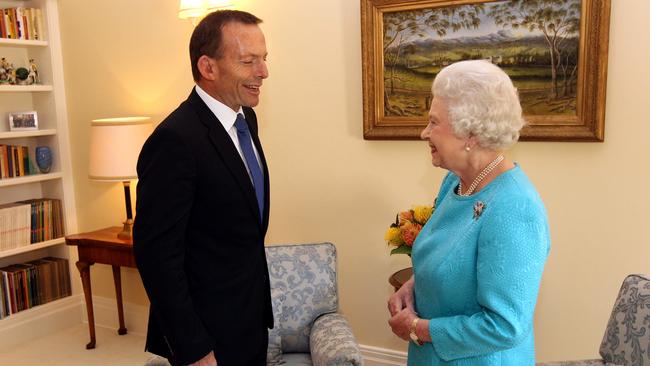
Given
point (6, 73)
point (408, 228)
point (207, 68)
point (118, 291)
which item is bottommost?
point (118, 291)

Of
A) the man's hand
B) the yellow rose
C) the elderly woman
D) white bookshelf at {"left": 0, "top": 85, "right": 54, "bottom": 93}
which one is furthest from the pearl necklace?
white bookshelf at {"left": 0, "top": 85, "right": 54, "bottom": 93}

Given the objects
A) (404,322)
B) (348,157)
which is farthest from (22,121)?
(404,322)

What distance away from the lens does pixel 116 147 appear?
348 centimetres

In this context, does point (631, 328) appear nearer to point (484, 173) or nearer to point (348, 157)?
point (484, 173)

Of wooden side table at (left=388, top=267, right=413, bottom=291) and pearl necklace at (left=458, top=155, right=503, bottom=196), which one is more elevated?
pearl necklace at (left=458, top=155, right=503, bottom=196)

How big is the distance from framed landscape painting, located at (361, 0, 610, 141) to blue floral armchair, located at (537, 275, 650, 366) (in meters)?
→ 0.80

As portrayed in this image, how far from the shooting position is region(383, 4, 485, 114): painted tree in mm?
2654

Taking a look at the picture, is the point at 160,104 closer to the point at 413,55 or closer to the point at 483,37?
the point at 413,55

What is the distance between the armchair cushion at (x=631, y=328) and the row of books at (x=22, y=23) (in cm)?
397

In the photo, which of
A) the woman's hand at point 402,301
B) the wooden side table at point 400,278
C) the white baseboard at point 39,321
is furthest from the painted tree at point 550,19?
the white baseboard at point 39,321

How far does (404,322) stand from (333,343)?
0.70 meters

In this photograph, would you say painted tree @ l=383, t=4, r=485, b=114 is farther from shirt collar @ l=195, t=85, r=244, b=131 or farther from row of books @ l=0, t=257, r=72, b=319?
row of books @ l=0, t=257, r=72, b=319

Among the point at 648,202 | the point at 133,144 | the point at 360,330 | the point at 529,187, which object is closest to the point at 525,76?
the point at 648,202

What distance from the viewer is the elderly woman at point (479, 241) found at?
4.48 feet
